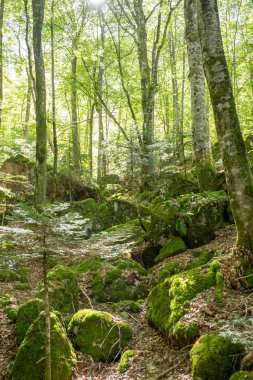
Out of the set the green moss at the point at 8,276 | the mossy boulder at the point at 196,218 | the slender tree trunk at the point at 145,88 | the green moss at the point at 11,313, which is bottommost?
the green moss at the point at 11,313

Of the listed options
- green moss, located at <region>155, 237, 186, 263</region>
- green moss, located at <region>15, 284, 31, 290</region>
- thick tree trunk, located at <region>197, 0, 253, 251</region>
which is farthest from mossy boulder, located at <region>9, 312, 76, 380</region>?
green moss, located at <region>155, 237, 186, 263</region>

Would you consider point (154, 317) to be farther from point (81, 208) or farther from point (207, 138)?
point (81, 208)

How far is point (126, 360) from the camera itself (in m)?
4.86

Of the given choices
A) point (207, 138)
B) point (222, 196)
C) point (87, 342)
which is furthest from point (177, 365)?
point (207, 138)

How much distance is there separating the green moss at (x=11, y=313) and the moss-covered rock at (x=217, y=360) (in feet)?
11.1

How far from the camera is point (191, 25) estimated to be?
33.2ft

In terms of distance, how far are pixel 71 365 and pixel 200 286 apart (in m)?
2.34

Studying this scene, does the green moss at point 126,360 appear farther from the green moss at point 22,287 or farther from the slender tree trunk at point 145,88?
the slender tree trunk at point 145,88

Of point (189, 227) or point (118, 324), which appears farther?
point (189, 227)

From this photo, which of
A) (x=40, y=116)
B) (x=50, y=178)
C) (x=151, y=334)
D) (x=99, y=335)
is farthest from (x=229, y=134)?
(x=50, y=178)

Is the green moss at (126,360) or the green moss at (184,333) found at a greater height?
the green moss at (184,333)

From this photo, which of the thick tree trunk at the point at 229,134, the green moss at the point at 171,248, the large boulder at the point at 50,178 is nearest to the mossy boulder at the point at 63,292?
the green moss at the point at 171,248

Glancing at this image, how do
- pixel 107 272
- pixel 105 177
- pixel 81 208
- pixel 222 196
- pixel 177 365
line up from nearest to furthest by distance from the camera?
pixel 177 365 → pixel 107 272 → pixel 222 196 → pixel 81 208 → pixel 105 177

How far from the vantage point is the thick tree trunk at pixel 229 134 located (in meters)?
5.15
